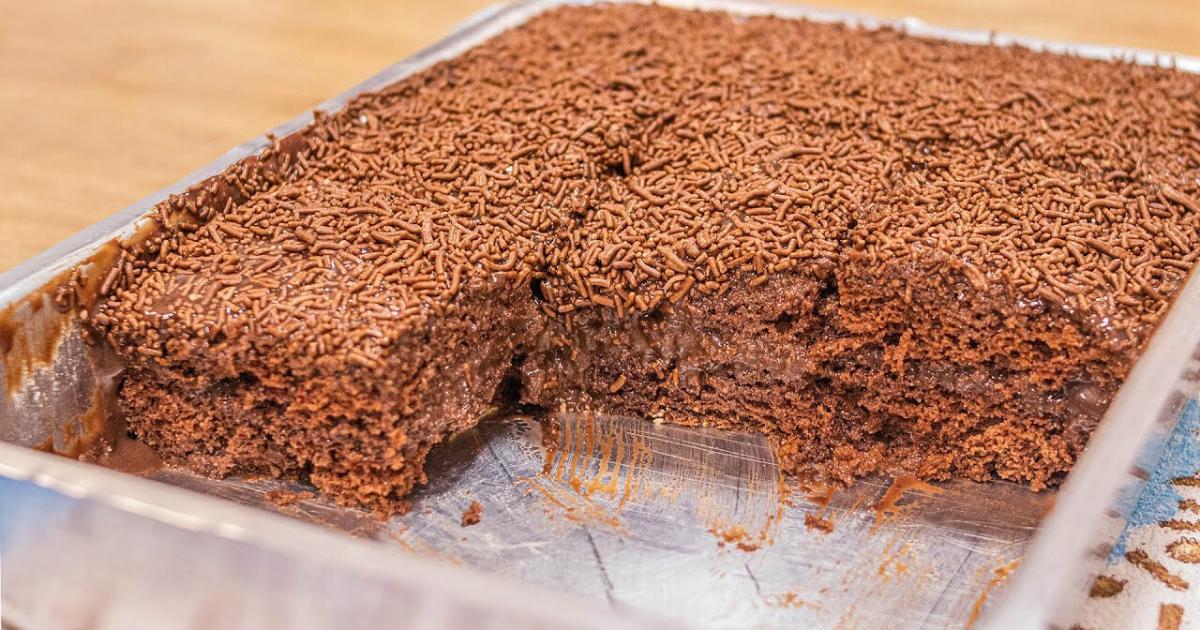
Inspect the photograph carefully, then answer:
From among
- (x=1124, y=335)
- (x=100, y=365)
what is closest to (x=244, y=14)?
(x=100, y=365)

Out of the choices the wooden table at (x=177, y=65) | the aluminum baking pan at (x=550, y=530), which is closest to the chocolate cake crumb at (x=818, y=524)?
the aluminum baking pan at (x=550, y=530)

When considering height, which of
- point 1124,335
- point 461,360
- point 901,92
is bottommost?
point 461,360

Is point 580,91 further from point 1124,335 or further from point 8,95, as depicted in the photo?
point 8,95

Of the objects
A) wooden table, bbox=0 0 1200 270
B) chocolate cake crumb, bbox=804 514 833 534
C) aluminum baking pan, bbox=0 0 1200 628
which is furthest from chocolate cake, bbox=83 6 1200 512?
wooden table, bbox=0 0 1200 270

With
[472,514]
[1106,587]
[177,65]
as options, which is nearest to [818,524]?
[1106,587]

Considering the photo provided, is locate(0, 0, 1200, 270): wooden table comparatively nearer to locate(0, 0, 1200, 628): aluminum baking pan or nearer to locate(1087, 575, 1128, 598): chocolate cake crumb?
locate(0, 0, 1200, 628): aluminum baking pan
